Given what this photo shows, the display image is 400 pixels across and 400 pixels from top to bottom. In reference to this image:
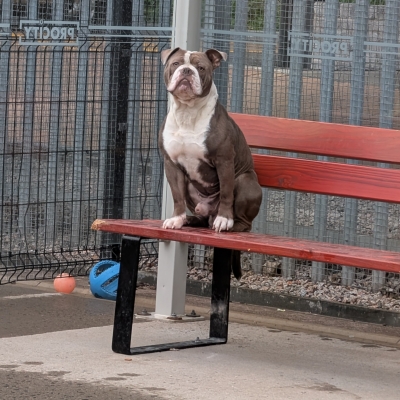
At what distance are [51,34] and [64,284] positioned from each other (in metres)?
1.99

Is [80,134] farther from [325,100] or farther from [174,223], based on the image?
[174,223]

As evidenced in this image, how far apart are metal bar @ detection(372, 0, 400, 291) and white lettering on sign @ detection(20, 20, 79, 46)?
240 cm

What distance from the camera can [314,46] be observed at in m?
6.61

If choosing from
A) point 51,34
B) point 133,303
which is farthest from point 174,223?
point 51,34

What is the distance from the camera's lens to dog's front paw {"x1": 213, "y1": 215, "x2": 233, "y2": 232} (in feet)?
16.4

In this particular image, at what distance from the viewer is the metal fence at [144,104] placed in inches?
258

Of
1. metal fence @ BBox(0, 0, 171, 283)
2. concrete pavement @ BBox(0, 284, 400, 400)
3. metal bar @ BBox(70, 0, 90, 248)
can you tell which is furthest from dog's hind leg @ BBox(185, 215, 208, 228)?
metal bar @ BBox(70, 0, 90, 248)

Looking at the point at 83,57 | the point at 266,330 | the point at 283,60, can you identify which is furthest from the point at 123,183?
the point at 266,330

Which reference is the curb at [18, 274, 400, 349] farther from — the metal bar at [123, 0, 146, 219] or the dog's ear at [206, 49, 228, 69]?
the dog's ear at [206, 49, 228, 69]

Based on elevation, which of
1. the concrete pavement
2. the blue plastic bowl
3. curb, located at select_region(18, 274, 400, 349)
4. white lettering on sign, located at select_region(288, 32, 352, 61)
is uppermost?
white lettering on sign, located at select_region(288, 32, 352, 61)

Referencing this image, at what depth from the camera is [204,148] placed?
4.96 metres

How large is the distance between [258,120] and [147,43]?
213cm

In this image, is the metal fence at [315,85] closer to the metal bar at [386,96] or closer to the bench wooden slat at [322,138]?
the metal bar at [386,96]

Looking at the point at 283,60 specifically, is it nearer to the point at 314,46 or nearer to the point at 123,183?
the point at 314,46
